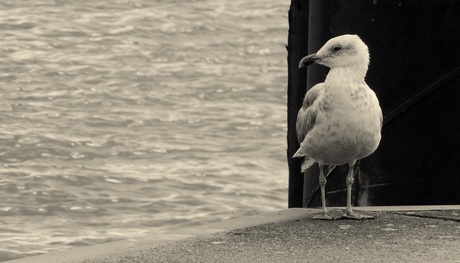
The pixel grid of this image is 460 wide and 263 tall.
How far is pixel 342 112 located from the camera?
322 inches

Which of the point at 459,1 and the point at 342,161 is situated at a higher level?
the point at 459,1

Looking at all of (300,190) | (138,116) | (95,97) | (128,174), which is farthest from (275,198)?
(300,190)

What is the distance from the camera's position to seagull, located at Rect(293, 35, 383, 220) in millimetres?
8195

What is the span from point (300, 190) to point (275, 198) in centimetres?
940

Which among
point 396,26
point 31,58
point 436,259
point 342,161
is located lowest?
point 436,259

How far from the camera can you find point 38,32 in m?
32.8

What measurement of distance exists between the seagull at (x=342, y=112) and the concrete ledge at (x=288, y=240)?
347 millimetres

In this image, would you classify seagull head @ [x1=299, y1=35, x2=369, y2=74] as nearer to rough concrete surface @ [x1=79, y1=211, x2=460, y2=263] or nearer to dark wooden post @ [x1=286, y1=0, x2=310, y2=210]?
rough concrete surface @ [x1=79, y1=211, x2=460, y2=263]

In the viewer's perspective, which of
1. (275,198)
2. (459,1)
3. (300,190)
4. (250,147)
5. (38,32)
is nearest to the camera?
(459,1)

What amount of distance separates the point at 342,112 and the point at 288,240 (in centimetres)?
95

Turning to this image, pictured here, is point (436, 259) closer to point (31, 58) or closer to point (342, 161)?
point (342, 161)

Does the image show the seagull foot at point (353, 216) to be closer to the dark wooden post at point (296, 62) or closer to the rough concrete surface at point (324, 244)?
the rough concrete surface at point (324, 244)

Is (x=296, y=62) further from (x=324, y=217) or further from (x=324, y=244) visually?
(x=324, y=244)

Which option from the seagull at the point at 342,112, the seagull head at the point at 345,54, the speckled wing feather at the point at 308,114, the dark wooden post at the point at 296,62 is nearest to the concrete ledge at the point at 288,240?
the seagull at the point at 342,112
